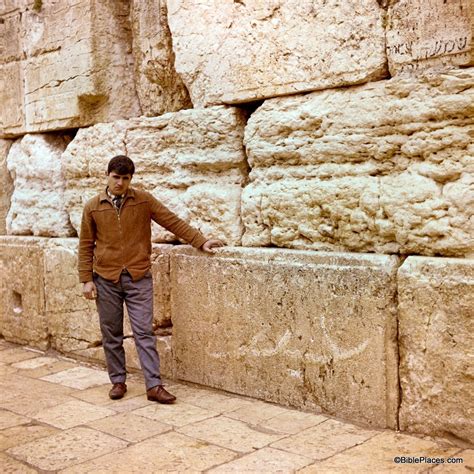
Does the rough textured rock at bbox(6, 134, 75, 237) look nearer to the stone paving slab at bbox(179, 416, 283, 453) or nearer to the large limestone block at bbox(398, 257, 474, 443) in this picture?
the stone paving slab at bbox(179, 416, 283, 453)

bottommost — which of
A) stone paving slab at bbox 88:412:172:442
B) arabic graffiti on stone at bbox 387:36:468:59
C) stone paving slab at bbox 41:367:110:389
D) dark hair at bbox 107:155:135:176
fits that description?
stone paving slab at bbox 41:367:110:389

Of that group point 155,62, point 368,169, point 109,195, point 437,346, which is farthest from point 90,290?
point 437,346

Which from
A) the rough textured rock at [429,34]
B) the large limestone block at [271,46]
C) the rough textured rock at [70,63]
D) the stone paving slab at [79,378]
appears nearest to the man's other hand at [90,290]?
the stone paving slab at [79,378]

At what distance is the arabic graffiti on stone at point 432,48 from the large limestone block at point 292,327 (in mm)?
1072

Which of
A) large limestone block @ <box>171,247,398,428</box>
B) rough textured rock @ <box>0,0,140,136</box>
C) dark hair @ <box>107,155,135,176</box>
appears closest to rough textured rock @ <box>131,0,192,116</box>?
rough textured rock @ <box>0,0,140,136</box>

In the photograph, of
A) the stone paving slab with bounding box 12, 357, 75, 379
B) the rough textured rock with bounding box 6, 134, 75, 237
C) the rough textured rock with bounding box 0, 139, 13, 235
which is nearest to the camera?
the stone paving slab with bounding box 12, 357, 75, 379

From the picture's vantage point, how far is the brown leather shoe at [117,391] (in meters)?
4.53

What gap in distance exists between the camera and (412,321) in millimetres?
3566

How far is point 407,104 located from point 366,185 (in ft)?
1.60

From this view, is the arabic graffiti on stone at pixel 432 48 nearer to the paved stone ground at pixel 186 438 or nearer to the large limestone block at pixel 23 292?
the paved stone ground at pixel 186 438

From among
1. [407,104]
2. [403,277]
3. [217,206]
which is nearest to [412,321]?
[403,277]

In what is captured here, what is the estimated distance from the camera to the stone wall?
350 centimetres

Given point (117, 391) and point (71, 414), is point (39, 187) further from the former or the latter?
point (71, 414)

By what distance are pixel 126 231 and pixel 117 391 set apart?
1.05 metres
